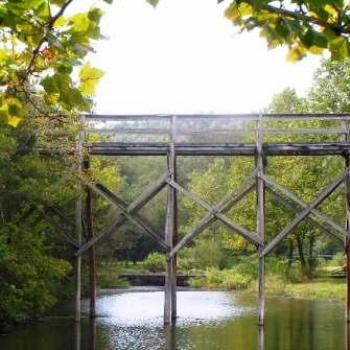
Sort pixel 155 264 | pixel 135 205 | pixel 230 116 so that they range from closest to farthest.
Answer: pixel 230 116, pixel 135 205, pixel 155 264

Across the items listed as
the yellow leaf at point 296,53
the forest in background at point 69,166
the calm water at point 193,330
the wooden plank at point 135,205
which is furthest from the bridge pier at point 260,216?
the yellow leaf at point 296,53

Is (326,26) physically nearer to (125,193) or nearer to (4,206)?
(4,206)

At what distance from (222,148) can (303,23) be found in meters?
14.1

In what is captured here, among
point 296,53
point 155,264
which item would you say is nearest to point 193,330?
point 296,53

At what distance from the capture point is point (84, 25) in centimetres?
185

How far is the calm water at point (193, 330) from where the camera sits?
1355 cm

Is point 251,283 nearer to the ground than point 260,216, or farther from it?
nearer to the ground

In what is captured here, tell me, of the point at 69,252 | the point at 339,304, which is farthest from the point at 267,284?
the point at 69,252

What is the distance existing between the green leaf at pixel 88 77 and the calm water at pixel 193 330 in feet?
37.7

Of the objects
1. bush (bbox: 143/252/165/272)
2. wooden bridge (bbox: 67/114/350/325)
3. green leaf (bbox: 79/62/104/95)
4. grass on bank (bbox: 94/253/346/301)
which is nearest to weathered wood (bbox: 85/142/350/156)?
wooden bridge (bbox: 67/114/350/325)

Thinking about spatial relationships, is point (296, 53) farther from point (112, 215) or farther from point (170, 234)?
point (112, 215)

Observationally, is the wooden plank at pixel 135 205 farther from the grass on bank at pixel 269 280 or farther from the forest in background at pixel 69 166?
the grass on bank at pixel 269 280

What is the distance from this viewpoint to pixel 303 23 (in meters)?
1.75

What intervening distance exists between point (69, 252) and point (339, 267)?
62.8ft
